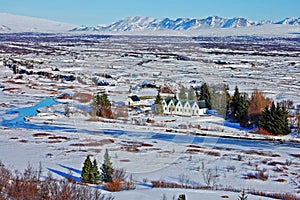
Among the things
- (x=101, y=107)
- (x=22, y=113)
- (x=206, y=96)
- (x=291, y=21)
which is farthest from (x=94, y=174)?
(x=291, y=21)

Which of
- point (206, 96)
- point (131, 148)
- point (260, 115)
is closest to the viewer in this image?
point (131, 148)

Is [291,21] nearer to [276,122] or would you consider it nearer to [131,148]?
[276,122]

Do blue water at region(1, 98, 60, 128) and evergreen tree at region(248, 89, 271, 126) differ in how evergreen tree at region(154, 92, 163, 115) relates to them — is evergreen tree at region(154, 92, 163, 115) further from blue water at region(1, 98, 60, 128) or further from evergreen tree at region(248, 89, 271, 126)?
blue water at region(1, 98, 60, 128)

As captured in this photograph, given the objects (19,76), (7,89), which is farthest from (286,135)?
(19,76)

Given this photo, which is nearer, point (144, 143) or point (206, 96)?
point (144, 143)

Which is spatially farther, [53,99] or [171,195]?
[53,99]

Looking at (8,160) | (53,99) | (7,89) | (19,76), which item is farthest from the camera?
(19,76)

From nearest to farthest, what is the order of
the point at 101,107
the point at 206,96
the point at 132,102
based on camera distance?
the point at 206,96 → the point at 101,107 → the point at 132,102

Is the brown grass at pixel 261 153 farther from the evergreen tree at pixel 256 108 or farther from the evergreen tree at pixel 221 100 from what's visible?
the evergreen tree at pixel 221 100

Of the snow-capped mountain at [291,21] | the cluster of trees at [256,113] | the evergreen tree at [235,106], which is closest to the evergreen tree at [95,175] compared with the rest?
the cluster of trees at [256,113]

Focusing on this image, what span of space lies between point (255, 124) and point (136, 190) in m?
6.21

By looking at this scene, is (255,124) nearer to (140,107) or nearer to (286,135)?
(286,135)

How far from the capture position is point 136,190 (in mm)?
5371

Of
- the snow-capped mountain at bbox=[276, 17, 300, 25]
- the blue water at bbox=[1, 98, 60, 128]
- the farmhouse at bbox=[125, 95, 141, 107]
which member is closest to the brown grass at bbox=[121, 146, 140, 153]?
the blue water at bbox=[1, 98, 60, 128]
